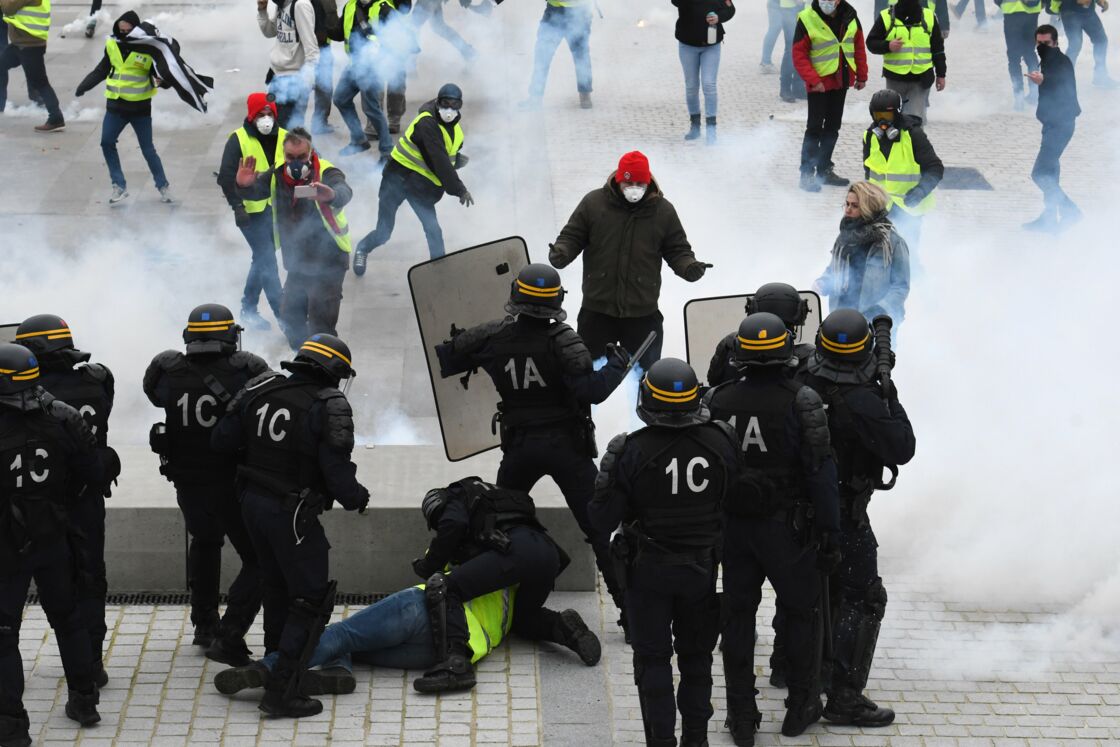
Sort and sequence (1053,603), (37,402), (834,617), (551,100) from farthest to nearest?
(551,100), (1053,603), (834,617), (37,402)

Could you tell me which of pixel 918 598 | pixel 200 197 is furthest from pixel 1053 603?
pixel 200 197

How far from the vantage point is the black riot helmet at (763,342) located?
Result: 587 centimetres

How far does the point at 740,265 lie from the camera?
441 inches

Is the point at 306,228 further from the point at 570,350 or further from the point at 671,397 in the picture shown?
the point at 671,397

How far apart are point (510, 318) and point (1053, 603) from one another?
8.77ft

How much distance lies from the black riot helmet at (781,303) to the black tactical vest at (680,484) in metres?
1.10

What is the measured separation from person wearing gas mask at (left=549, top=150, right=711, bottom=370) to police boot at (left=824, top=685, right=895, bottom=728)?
2.35 meters

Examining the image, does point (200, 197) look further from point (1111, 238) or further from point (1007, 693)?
point (1007, 693)

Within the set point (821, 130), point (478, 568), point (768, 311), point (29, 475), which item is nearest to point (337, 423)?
point (478, 568)

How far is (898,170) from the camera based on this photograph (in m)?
9.59

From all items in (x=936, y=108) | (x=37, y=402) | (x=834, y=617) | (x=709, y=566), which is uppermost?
(x=37, y=402)

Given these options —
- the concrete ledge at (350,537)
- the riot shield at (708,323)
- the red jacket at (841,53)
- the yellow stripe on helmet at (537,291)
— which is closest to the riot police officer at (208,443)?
the concrete ledge at (350,537)

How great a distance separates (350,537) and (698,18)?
8.12m

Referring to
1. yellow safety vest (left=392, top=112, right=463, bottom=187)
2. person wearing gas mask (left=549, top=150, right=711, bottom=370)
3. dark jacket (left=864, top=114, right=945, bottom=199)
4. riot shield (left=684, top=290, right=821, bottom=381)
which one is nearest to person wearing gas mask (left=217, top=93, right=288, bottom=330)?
yellow safety vest (left=392, top=112, right=463, bottom=187)
